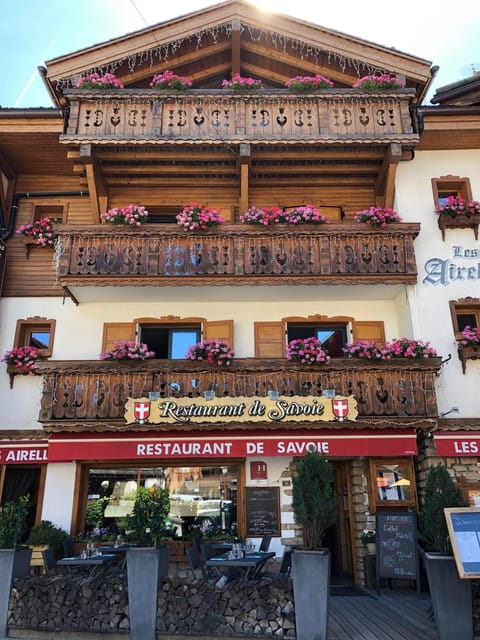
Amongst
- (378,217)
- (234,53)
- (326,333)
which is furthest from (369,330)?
(234,53)

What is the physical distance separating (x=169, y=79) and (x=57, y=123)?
9.48 feet

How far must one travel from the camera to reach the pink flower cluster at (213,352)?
38.6 ft

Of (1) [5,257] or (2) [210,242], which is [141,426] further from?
(1) [5,257]

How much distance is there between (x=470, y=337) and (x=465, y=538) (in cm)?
575

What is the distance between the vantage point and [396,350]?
11.9m

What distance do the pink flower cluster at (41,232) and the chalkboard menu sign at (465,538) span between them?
1057cm

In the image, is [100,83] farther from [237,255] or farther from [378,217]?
[378,217]

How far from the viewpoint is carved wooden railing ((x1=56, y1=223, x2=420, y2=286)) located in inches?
485

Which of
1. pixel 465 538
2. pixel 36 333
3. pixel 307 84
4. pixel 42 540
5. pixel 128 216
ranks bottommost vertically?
pixel 42 540

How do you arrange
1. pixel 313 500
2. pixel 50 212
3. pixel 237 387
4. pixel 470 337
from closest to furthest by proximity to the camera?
pixel 313 500 → pixel 237 387 → pixel 470 337 → pixel 50 212

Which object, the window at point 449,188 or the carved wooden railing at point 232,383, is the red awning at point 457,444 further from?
the window at point 449,188

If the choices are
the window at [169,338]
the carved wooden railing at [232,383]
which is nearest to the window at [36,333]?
the carved wooden railing at [232,383]

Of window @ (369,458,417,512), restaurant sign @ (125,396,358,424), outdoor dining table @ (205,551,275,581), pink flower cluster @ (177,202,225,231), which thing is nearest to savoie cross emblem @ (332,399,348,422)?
restaurant sign @ (125,396,358,424)

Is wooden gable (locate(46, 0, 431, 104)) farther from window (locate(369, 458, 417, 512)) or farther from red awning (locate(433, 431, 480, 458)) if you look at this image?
window (locate(369, 458, 417, 512))
